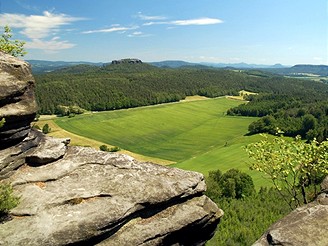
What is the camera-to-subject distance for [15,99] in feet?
58.1

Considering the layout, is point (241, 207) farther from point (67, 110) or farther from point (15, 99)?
point (67, 110)

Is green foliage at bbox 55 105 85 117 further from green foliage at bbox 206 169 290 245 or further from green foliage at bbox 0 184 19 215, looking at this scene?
green foliage at bbox 0 184 19 215

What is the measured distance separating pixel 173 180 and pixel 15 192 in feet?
26.1

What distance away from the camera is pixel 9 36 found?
68.8ft

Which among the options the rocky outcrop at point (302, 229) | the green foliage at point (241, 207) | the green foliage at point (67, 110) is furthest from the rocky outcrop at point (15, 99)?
the green foliage at point (67, 110)

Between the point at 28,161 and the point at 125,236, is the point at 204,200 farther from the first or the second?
the point at 28,161

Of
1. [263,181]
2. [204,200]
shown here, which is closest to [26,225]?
[204,200]

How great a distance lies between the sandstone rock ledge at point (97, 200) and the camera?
49.1ft

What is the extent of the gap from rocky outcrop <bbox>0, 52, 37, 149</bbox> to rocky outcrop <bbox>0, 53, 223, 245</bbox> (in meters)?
0.10

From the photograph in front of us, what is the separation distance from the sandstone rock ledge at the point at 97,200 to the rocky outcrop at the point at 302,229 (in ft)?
15.2

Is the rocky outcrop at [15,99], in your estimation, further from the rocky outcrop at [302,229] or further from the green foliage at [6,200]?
the rocky outcrop at [302,229]

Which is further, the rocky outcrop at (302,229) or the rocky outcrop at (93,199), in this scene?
the rocky outcrop at (93,199)

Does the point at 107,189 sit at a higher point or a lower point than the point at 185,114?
higher

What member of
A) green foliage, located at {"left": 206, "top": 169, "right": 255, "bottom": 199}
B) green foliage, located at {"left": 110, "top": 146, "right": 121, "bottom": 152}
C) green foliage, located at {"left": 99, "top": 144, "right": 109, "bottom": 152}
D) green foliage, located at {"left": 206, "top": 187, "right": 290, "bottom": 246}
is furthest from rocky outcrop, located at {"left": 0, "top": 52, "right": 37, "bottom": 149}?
green foliage, located at {"left": 110, "top": 146, "right": 121, "bottom": 152}
